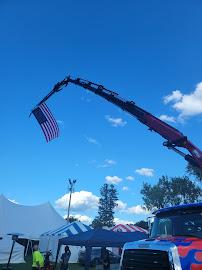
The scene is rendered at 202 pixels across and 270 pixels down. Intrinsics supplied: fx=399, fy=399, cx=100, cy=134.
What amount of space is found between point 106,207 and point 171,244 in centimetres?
14149

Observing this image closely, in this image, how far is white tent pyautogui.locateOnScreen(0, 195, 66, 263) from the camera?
3606 cm

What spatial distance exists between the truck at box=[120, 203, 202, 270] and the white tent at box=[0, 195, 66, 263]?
29157mm

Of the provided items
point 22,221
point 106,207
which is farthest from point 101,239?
point 106,207

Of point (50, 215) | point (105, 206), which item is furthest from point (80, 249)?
point (105, 206)

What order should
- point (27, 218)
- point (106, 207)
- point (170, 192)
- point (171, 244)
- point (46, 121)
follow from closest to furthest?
1. point (171, 244)
2. point (46, 121)
3. point (27, 218)
4. point (170, 192)
5. point (106, 207)

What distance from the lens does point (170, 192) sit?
3120 inches

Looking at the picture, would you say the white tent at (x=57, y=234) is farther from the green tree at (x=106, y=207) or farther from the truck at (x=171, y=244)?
the green tree at (x=106, y=207)

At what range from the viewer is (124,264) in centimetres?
812

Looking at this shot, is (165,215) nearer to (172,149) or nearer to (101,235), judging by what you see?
(172,149)

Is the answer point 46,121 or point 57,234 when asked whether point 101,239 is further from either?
point 46,121

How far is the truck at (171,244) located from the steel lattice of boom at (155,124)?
863 centimetres

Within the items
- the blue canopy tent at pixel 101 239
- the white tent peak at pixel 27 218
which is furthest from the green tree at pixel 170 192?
the blue canopy tent at pixel 101 239

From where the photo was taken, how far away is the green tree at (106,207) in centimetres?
14238

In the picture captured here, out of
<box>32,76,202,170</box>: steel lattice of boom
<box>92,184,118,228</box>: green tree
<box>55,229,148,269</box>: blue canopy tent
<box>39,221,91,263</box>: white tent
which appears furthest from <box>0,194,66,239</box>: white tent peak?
<box>92,184,118,228</box>: green tree
